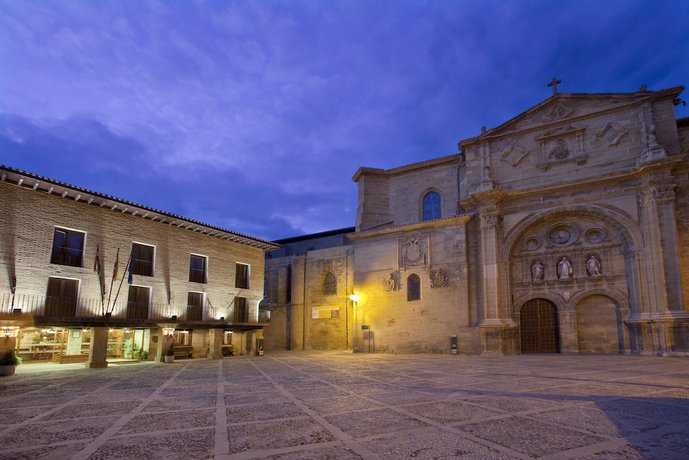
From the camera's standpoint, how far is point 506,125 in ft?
94.2

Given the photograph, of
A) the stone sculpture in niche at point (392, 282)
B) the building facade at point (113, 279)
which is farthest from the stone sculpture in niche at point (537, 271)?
the building facade at point (113, 279)

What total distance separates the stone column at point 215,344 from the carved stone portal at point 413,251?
40.8 ft

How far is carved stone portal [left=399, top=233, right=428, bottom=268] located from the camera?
29016 mm

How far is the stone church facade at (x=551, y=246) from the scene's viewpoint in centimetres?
2295

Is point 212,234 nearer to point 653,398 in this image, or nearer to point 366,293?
point 366,293

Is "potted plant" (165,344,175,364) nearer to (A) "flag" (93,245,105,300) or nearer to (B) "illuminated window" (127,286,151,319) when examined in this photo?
(B) "illuminated window" (127,286,151,319)

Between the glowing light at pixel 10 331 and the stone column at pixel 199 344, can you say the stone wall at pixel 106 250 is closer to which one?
the glowing light at pixel 10 331

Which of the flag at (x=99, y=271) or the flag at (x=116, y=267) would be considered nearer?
the flag at (x=99, y=271)

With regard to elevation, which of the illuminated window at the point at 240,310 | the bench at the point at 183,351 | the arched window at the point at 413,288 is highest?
the arched window at the point at 413,288

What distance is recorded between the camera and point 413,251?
96.7 ft

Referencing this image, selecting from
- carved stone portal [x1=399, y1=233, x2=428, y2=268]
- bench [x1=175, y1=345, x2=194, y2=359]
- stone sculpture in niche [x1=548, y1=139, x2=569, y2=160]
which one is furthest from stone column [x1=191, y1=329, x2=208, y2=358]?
stone sculpture in niche [x1=548, y1=139, x2=569, y2=160]

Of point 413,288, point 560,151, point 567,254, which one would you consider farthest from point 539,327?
point 560,151

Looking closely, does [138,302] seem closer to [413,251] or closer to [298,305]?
[298,305]

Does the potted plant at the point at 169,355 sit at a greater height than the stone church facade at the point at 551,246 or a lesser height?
lesser
